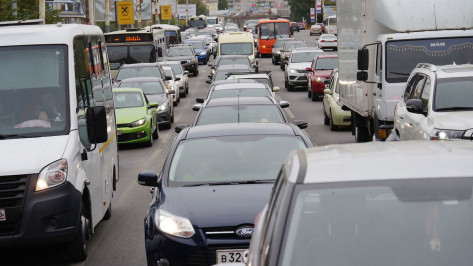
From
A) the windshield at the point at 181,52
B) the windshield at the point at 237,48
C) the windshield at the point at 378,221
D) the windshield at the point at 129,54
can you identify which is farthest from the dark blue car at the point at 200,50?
the windshield at the point at 378,221

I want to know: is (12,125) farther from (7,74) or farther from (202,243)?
(202,243)

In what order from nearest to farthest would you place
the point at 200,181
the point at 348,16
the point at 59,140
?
the point at 200,181 → the point at 59,140 → the point at 348,16

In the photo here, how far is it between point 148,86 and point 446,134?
16449 millimetres

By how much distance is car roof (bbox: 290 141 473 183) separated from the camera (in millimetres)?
4309

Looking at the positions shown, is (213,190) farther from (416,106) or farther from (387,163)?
(416,106)

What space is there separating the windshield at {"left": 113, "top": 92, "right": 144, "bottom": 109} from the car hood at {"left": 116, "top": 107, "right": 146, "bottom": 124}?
26 cm

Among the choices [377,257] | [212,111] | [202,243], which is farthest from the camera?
[212,111]

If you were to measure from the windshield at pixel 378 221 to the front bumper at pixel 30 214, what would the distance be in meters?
5.80

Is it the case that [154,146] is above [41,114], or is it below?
below

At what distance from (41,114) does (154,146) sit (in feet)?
41.6

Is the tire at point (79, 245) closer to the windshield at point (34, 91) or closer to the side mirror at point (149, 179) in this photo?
the windshield at point (34, 91)

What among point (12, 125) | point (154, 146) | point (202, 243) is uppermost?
point (12, 125)

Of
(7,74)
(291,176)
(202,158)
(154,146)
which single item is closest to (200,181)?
(202,158)

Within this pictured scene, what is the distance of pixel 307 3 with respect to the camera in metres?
168
